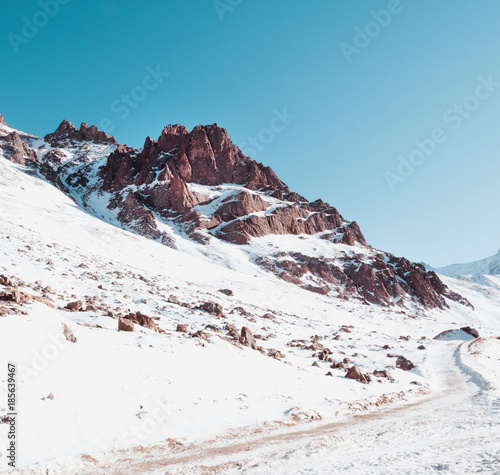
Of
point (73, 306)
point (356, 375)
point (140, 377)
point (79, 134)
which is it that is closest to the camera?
point (140, 377)

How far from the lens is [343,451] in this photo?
635 cm

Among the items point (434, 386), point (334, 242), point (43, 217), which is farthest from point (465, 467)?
point (334, 242)

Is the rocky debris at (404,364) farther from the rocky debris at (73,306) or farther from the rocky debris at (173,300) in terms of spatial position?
the rocky debris at (73,306)

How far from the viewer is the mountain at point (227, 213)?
8775 centimetres

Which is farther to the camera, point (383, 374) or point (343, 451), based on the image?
point (383, 374)

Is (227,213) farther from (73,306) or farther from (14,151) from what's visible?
(73,306)

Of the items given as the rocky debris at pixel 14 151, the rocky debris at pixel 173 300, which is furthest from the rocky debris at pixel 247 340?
the rocky debris at pixel 14 151

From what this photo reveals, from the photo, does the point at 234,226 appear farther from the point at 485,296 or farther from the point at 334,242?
the point at 485,296

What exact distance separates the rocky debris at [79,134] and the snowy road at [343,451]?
201980mm

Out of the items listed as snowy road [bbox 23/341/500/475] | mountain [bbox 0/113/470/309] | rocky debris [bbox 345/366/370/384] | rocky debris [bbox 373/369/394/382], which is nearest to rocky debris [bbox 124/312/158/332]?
snowy road [bbox 23/341/500/475]

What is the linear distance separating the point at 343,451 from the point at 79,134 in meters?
215

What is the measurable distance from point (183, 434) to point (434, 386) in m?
12.9

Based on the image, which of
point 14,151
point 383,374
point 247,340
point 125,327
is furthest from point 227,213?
point 125,327

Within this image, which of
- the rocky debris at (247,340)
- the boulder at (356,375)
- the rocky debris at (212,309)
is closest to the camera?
the boulder at (356,375)
